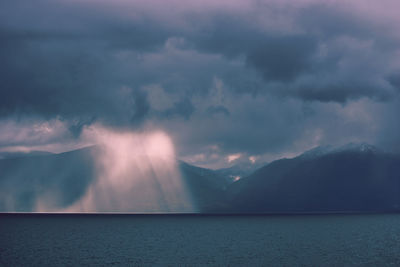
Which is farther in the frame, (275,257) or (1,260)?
(275,257)

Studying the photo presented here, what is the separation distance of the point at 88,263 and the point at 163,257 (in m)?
20.7

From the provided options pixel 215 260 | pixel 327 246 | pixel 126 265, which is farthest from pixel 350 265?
pixel 126 265

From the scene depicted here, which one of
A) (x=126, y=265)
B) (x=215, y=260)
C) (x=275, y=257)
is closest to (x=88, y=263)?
(x=126, y=265)

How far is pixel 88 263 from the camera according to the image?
99.8 m

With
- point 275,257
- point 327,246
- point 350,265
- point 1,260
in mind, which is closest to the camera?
point 350,265

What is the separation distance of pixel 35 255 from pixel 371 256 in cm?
8704

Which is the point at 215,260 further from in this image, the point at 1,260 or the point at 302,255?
the point at 1,260

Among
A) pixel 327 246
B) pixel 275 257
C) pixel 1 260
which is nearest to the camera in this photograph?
pixel 1 260

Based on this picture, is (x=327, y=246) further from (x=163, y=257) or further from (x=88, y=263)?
(x=88, y=263)

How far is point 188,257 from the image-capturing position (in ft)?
368

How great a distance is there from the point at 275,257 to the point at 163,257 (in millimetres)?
29148

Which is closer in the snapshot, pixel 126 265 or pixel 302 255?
pixel 126 265

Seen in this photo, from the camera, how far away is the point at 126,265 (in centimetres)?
9819

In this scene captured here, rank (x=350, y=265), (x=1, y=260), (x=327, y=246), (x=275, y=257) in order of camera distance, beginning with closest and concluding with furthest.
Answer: (x=350, y=265), (x=1, y=260), (x=275, y=257), (x=327, y=246)
